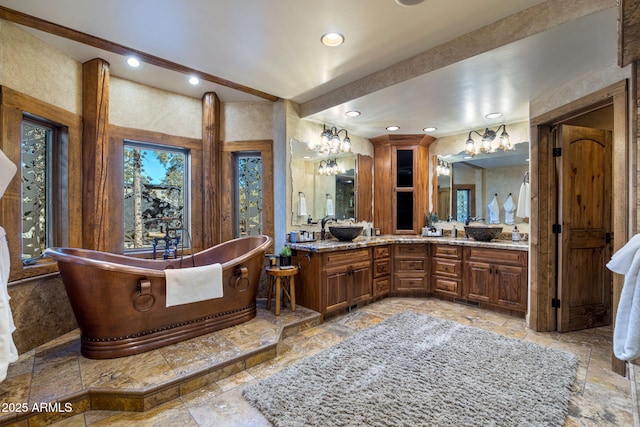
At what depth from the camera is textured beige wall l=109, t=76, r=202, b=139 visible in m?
3.32

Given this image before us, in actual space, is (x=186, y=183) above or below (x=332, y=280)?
above

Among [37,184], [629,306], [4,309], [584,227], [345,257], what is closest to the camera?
[629,306]

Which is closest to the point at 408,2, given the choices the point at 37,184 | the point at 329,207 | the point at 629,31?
the point at 629,31

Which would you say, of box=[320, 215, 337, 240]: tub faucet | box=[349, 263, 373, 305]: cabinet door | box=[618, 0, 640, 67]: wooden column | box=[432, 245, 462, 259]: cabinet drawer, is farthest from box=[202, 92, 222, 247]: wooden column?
box=[618, 0, 640, 67]: wooden column

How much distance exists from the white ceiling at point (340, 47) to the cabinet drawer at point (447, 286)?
230 centimetres

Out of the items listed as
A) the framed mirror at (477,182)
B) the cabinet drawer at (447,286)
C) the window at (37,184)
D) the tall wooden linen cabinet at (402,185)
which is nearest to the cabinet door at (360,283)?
the cabinet drawer at (447,286)

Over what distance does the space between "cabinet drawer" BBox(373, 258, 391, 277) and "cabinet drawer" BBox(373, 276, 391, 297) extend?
0.27 ft

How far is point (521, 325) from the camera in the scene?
337cm

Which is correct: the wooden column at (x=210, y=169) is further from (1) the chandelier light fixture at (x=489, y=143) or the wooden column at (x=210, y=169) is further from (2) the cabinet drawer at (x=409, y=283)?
(1) the chandelier light fixture at (x=489, y=143)

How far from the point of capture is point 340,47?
266 centimetres

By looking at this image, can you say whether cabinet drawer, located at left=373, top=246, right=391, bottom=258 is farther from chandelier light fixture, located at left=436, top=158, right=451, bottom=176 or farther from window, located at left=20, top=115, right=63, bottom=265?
window, located at left=20, top=115, right=63, bottom=265

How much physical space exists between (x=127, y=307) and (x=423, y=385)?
235cm

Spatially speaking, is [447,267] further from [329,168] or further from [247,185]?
[247,185]

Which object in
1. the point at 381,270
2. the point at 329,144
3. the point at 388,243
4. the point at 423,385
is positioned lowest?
the point at 423,385
